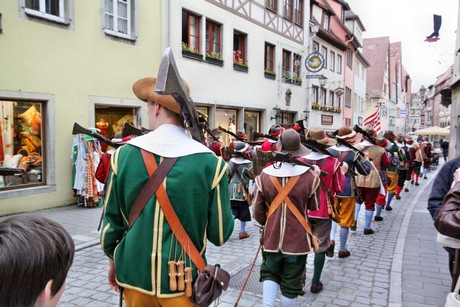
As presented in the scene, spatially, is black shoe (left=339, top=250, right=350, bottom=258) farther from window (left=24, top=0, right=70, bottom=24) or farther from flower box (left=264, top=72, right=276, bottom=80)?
flower box (left=264, top=72, right=276, bottom=80)

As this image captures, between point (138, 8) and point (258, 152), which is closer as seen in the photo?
point (258, 152)

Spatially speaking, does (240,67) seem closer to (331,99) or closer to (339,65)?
(331,99)

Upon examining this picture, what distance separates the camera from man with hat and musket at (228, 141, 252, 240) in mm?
6730

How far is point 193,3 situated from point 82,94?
5.55 m

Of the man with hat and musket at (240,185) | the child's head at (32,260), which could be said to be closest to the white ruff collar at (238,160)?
the man with hat and musket at (240,185)

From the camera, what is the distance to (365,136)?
779cm

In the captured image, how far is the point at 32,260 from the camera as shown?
1088mm

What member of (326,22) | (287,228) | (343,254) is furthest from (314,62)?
(287,228)

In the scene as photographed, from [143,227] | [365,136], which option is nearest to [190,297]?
[143,227]

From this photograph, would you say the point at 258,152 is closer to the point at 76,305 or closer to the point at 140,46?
the point at 76,305

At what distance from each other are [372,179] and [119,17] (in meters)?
7.81

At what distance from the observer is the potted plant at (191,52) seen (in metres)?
12.7

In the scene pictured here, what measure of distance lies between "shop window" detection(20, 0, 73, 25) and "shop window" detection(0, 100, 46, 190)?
6.32 feet

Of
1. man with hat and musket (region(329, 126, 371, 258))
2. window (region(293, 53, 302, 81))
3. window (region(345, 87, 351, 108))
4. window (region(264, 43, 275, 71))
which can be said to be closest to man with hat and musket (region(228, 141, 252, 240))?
man with hat and musket (region(329, 126, 371, 258))
